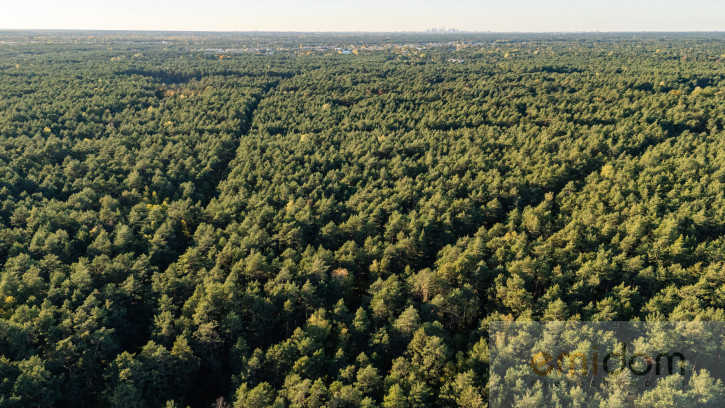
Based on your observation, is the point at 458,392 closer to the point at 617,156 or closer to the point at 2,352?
the point at 2,352

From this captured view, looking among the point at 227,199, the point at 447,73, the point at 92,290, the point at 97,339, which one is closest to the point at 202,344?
the point at 97,339

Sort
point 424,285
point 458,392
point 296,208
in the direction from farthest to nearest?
point 296,208 < point 424,285 < point 458,392

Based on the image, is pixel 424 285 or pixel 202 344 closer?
pixel 202 344

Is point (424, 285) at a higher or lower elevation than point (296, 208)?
lower

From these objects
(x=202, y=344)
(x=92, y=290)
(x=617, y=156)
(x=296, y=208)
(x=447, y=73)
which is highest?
(x=447, y=73)

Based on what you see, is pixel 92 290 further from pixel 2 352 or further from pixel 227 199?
pixel 227 199

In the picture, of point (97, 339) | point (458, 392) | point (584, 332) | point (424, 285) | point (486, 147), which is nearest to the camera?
point (458, 392)

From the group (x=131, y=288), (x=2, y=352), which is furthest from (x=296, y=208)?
(x=2, y=352)
